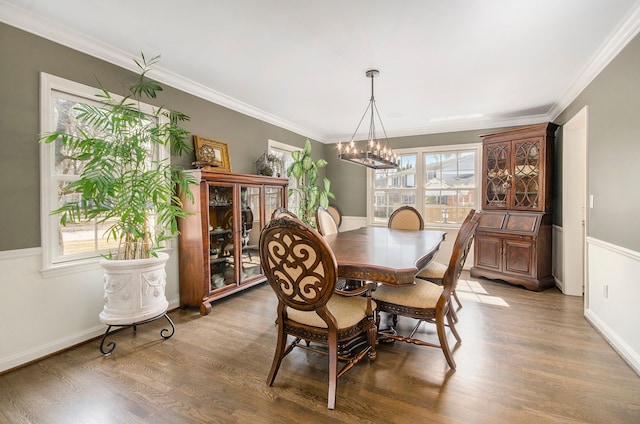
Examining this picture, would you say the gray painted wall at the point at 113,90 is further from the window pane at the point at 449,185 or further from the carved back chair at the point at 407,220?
the window pane at the point at 449,185

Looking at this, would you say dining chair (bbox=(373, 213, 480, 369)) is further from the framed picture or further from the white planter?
the framed picture

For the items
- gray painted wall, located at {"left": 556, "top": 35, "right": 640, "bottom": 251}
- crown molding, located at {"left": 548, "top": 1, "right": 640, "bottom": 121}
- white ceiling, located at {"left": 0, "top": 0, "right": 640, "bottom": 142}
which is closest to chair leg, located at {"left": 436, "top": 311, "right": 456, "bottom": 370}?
gray painted wall, located at {"left": 556, "top": 35, "right": 640, "bottom": 251}

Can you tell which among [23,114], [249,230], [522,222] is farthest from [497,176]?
[23,114]

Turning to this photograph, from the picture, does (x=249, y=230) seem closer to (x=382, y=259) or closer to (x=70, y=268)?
(x=70, y=268)

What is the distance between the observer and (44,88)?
2227 mm

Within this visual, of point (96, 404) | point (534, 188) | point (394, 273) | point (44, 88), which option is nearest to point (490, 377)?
point (394, 273)

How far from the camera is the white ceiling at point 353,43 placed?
1996 millimetres

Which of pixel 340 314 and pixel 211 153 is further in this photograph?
pixel 211 153

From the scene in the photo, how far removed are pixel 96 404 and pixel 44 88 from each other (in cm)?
223

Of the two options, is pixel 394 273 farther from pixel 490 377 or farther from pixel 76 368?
pixel 76 368

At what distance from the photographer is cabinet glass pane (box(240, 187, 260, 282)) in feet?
11.9

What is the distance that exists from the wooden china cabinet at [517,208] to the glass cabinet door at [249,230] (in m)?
3.17

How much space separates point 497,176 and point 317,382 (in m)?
3.92

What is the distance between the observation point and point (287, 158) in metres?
5.18
